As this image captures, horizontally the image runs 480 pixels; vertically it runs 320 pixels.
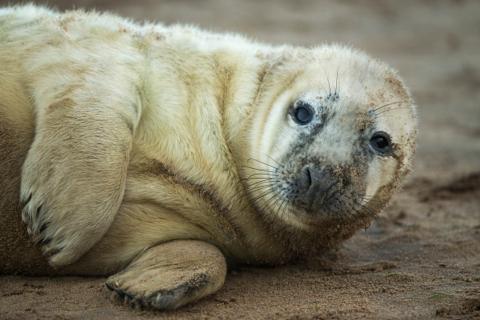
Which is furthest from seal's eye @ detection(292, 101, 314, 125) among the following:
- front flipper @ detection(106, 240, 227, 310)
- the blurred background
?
the blurred background

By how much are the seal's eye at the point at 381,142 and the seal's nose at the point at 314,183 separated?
1.27 ft

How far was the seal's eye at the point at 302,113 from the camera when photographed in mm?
3441

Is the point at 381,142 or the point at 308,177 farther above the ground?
the point at 381,142

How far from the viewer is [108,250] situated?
10.6 ft

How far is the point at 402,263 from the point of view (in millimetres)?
3812

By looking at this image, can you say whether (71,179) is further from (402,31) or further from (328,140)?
(402,31)

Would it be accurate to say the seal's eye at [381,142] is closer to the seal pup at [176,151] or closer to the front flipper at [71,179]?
the seal pup at [176,151]

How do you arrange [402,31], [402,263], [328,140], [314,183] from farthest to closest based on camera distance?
1. [402,31]
2. [402,263]
3. [328,140]
4. [314,183]

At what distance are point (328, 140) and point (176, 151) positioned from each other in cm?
Result: 73

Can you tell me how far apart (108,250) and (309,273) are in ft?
3.39

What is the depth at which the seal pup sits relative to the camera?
309 cm

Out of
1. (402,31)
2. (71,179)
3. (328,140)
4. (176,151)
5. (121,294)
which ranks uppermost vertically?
(402,31)

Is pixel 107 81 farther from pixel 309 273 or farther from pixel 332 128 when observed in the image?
pixel 309 273

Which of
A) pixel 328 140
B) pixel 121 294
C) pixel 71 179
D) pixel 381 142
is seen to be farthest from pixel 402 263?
pixel 71 179
